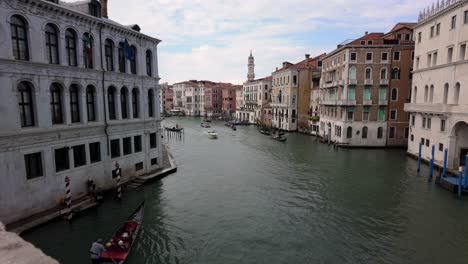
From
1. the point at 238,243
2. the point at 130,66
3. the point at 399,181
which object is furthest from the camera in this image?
the point at 399,181

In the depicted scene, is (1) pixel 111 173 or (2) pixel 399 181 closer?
(1) pixel 111 173

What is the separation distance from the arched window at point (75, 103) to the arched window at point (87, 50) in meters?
1.50

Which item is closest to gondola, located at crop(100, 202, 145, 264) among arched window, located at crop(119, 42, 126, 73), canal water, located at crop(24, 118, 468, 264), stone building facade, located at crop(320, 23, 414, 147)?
canal water, located at crop(24, 118, 468, 264)

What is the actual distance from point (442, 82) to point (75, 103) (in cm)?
2792

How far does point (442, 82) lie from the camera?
24812 millimetres

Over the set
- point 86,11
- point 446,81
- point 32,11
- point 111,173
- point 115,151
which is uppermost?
point 86,11

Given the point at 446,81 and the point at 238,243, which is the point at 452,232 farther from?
the point at 446,81

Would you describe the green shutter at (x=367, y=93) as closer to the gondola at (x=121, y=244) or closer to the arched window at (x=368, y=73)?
the arched window at (x=368, y=73)

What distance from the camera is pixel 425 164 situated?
89.5 feet

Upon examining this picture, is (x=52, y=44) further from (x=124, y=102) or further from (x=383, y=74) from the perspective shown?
(x=383, y=74)

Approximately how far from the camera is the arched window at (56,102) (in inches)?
567

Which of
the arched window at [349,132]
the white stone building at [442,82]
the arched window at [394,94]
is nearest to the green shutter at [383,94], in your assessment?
the arched window at [394,94]

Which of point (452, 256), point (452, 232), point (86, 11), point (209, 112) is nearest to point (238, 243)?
point (452, 256)

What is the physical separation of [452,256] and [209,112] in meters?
97.9
